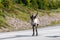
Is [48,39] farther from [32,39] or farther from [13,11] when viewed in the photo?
[13,11]

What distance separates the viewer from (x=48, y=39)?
17.5 metres

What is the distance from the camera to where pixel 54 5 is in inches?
1880

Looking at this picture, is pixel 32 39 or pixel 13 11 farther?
pixel 13 11

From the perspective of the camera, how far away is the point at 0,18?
2908 centimetres

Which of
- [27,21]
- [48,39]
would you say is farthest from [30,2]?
[48,39]

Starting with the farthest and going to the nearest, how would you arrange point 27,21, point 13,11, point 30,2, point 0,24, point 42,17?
point 30,2 → point 42,17 → point 13,11 → point 27,21 → point 0,24

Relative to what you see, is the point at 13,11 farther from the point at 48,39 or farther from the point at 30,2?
the point at 48,39

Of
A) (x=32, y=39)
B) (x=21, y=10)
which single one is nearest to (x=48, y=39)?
(x=32, y=39)

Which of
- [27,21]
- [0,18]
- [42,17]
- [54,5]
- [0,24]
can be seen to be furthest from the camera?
[54,5]

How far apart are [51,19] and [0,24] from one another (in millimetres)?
10787

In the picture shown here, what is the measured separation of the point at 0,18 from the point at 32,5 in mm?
11315

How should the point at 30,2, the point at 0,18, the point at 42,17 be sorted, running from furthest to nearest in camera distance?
the point at 30,2 < the point at 42,17 < the point at 0,18

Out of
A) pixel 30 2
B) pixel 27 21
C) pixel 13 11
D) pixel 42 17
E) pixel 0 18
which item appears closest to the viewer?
pixel 0 18

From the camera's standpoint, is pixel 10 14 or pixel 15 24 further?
pixel 10 14
